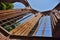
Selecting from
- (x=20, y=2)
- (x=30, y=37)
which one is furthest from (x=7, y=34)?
(x=20, y=2)

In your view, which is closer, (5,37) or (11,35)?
(5,37)

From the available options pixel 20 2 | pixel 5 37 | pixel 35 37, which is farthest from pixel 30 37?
pixel 20 2

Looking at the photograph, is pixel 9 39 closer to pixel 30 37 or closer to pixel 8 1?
pixel 30 37

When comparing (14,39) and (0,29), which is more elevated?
(0,29)

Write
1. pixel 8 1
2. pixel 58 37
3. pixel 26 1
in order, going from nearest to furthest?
pixel 58 37
pixel 8 1
pixel 26 1

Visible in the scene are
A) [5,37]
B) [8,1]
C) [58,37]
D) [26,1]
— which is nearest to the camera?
[5,37]

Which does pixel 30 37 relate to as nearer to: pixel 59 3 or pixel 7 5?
pixel 7 5

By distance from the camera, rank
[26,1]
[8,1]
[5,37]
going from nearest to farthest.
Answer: [5,37] → [8,1] → [26,1]

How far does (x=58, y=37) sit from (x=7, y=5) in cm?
693

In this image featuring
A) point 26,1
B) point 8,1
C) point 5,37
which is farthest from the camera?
point 26,1

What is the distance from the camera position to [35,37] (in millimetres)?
2795

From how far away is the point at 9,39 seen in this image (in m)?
2.57

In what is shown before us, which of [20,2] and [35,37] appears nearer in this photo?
[35,37]

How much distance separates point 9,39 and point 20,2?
295 inches
